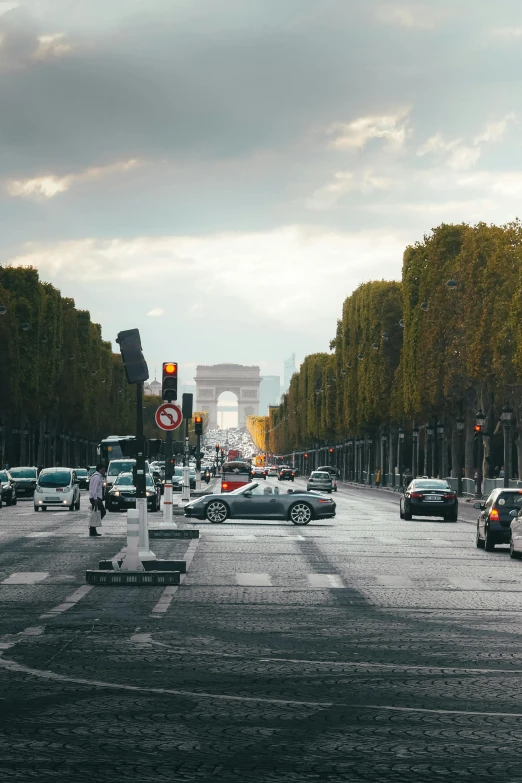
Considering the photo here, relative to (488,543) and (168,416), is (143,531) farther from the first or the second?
(488,543)

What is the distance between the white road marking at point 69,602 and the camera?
56.1 ft

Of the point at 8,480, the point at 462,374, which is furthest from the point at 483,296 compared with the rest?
the point at 8,480

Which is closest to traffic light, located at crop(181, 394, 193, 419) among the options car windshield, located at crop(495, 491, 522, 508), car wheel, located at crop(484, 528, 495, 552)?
car wheel, located at crop(484, 528, 495, 552)

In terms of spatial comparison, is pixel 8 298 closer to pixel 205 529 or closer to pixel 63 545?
pixel 205 529

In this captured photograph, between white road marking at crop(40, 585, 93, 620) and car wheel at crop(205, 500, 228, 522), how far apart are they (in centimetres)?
2220

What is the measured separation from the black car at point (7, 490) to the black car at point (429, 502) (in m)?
19.0

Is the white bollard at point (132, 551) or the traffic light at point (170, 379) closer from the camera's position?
the white bollard at point (132, 551)

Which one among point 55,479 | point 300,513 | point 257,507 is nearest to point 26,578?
point 257,507

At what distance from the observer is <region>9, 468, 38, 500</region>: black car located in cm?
7456

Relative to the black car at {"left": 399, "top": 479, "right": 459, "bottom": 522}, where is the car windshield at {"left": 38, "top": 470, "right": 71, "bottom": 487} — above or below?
above

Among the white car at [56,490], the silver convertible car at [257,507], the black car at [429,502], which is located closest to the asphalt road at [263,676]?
the silver convertible car at [257,507]

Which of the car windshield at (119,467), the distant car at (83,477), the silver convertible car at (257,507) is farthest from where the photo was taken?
the distant car at (83,477)

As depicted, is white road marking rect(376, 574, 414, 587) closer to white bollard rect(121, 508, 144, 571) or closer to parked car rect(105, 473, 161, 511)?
white bollard rect(121, 508, 144, 571)

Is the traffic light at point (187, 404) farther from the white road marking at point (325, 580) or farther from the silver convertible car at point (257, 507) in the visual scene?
the white road marking at point (325, 580)
